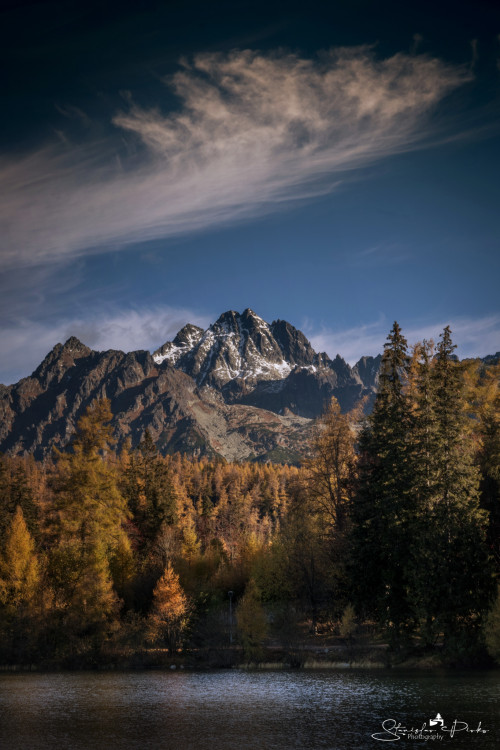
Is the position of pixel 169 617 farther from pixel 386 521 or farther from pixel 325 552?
pixel 386 521

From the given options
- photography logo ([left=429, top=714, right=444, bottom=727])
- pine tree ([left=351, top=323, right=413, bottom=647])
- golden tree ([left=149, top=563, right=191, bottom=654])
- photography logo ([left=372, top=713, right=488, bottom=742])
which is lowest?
photography logo ([left=429, top=714, right=444, bottom=727])

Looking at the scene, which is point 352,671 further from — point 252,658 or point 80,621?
point 80,621

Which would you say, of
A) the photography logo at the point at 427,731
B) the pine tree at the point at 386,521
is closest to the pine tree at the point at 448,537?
the pine tree at the point at 386,521

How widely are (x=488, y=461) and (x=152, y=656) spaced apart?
1293 inches

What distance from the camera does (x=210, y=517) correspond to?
12719cm

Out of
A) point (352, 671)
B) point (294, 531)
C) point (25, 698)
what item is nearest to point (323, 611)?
point (294, 531)

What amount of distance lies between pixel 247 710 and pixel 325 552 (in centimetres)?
2527

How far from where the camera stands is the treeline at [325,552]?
43.3m

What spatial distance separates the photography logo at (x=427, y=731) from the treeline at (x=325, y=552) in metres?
14.5

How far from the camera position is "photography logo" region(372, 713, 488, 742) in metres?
25.6

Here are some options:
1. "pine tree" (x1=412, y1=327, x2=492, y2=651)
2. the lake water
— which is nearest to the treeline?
"pine tree" (x1=412, y1=327, x2=492, y2=651)

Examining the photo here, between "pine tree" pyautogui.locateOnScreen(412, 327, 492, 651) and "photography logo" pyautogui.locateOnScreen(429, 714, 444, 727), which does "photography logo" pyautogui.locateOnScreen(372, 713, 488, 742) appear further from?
"pine tree" pyautogui.locateOnScreen(412, 327, 492, 651)

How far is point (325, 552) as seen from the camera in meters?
56.9

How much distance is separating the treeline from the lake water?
5.99m
